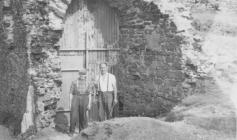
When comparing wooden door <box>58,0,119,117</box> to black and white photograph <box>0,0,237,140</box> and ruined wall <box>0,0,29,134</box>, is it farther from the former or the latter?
ruined wall <box>0,0,29,134</box>

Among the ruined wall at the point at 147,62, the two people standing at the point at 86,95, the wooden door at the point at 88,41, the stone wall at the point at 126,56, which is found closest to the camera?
the two people standing at the point at 86,95

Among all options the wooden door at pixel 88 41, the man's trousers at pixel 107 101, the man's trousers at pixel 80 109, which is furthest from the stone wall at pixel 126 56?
the man's trousers at pixel 107 101

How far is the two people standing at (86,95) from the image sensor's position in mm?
8523

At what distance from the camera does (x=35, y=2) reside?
29.4ft

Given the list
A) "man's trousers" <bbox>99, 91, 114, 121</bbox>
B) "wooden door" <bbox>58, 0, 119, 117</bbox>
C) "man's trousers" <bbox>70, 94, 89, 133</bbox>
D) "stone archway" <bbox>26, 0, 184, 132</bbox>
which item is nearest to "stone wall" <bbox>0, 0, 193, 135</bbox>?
"stone archway" <bbox>26, 0, 184, 132</bbox>

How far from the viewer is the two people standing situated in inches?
336

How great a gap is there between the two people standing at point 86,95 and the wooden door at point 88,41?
3.70 feet

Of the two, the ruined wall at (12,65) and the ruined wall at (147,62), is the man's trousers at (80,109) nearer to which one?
the ruined wall at (12,65)

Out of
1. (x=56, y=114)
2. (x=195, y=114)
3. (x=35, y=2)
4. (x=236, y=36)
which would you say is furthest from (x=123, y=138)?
(x=236, y=36)

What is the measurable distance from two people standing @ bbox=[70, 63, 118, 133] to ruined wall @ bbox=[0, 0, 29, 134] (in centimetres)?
131

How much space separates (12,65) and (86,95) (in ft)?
8.29

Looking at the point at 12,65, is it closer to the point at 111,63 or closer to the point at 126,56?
the point at 111,63

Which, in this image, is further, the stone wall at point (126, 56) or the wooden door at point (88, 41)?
the wooden door at point (88, 41)

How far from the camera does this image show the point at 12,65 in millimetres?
9906
